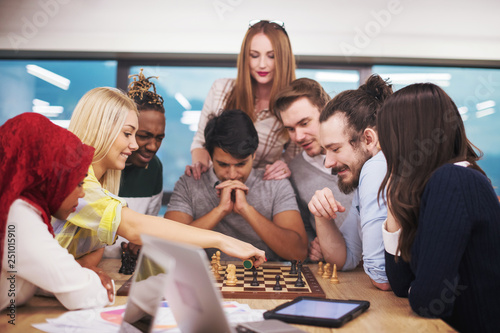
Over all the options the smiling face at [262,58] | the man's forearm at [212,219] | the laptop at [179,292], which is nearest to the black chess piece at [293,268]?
the man's forearm at [212,219]

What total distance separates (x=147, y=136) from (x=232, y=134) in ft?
1.86

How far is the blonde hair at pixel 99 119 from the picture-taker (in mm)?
2072

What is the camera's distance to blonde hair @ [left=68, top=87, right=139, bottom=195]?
2.07 meters

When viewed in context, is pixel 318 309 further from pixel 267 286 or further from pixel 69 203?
pixel 69 203

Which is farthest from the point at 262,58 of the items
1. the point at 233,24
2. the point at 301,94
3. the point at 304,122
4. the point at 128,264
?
the point at 128,264

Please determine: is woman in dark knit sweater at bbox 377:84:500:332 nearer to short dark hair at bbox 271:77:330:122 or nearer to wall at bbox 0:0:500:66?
short dark hair at bbox 271:77:330:122

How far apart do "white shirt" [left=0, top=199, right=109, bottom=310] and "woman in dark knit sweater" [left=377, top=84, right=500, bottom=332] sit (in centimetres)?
102

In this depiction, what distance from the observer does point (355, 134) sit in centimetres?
226

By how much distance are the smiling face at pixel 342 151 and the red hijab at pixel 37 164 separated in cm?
125

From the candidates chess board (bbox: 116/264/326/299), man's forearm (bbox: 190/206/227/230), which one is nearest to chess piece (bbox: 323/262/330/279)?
chess board (bbox: 116/264/326/299)

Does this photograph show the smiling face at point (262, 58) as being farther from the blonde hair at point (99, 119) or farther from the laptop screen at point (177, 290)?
the laptop screen at point (177, 290)

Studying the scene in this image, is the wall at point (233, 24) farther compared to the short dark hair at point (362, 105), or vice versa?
the wall at point (233, 24)

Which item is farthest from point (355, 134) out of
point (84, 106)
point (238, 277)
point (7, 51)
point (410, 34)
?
point (7, 51)

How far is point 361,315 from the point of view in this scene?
142 cm
